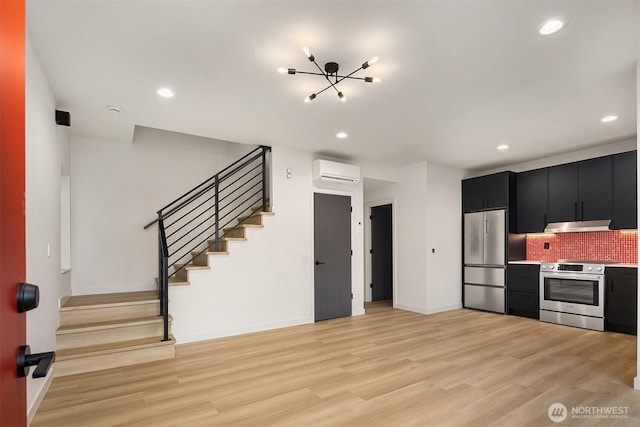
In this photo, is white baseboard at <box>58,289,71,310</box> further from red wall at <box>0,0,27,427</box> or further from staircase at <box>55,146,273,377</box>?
red wall at <box>0,0,27,427</box>

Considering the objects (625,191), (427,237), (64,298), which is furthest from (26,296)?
(625,191)

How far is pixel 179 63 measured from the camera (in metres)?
2.79

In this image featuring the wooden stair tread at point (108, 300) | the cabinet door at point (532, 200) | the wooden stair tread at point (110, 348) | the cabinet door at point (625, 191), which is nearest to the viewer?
the wooden stair tread at point (110, 348)

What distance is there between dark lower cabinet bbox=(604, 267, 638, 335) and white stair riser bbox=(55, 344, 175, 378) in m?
5.78

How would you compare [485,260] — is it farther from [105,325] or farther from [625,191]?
[105,325]

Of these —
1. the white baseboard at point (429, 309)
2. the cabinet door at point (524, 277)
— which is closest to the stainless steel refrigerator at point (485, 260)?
the cabinet door at point (524, 277)

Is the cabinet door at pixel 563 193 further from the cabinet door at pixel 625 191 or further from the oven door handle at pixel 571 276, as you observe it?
the oven door handle at pixel 571 276

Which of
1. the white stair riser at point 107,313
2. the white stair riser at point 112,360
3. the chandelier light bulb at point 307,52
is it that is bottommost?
the white stair riser at point 112,360

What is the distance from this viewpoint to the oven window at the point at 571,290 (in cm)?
498

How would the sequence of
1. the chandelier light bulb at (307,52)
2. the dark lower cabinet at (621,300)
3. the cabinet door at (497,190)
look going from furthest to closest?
the cabinet door at (497,190)
the dark lower cabinet at (621,300)
the chandelier light bulb at (307,52)

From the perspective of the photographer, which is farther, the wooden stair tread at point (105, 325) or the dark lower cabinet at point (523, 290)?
the dark lower cabinet at point (523, 290)

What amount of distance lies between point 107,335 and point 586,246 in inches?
269

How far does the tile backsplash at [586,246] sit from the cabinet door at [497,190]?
90cm

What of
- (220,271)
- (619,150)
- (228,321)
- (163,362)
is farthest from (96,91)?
(619,150)
